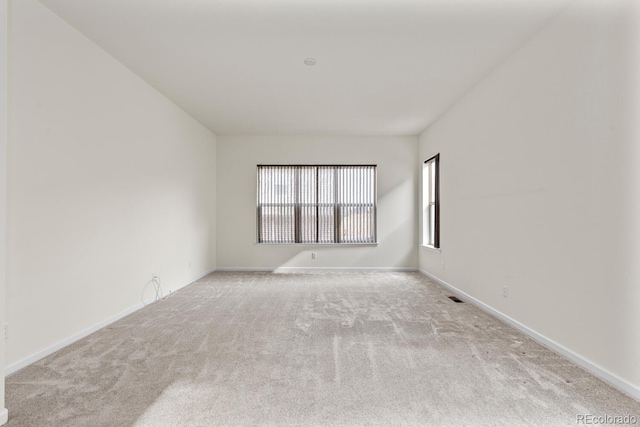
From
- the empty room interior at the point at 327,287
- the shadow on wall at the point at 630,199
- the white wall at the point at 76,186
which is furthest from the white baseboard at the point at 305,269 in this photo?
the shadow on wall at the point at 630,199

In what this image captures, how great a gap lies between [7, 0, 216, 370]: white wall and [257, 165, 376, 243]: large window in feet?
7.51

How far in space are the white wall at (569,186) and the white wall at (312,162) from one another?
259 centimetres

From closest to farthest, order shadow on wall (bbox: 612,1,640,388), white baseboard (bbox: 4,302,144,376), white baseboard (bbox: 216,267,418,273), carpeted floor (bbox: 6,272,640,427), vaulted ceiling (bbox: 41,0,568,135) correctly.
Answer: carpeted floor (bbox: 6,272,640,427) < shadow on wall (bbox: 612,1,640,388) < white baseboard (bbox: 4,302,144,376) < vaulted ceiling (bbox: 41,0,568,135) < white baseboard (bbox: 216,267,418,273)

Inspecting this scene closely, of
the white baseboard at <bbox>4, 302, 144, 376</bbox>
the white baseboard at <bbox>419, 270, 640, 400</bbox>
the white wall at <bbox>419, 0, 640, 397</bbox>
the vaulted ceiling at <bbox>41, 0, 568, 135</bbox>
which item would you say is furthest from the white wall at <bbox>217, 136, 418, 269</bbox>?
the white baseboard at <bbox>4, 302, 144, 376</bbox>

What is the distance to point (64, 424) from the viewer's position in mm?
1746

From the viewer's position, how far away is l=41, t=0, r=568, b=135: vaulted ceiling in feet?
8.48

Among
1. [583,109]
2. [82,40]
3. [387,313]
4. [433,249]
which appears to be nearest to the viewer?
[583,109]

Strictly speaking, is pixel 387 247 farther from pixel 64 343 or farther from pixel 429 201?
pixel 64 343

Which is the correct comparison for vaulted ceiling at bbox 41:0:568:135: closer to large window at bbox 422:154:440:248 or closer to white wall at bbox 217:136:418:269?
large window at bbox 422:154:440:248

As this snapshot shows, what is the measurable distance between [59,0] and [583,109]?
401 cm

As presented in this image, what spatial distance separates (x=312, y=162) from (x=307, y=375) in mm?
4874

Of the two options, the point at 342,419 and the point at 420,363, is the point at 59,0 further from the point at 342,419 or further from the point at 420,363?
the point at 420,363

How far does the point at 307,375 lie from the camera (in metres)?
2.29

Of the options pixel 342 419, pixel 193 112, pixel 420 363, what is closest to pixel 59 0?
pixel 193 112
